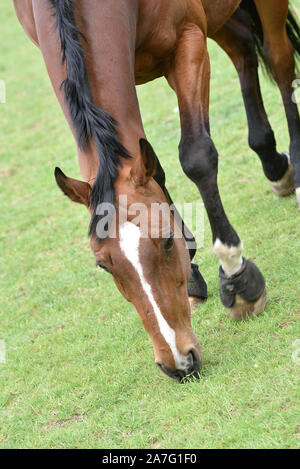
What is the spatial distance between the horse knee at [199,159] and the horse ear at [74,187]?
2.69 feet

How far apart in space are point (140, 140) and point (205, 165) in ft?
2.72

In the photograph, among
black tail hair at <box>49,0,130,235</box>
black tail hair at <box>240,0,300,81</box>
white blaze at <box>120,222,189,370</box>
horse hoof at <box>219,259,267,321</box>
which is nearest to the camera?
white blaze at <box>120,222,189,370</box>

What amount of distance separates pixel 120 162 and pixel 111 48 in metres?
0.73

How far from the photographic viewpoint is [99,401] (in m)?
4.29

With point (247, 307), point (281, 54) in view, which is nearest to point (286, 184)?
point (281, 54)

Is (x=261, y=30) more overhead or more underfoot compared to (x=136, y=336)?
more overhead

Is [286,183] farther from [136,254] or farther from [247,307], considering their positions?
[136,254]

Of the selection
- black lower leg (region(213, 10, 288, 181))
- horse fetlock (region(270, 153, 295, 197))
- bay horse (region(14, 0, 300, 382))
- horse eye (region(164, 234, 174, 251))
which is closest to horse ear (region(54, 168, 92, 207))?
bay horse (region(14, 0, 300, 382))

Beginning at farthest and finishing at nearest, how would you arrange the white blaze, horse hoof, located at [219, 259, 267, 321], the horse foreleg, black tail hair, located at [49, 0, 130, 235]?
the horse foreleg, horse hoof, located at [219, 259, 267, 321], black tail hair, located at [49, 0, 130, 235], the white blaze

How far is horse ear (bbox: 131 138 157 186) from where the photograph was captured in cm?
353

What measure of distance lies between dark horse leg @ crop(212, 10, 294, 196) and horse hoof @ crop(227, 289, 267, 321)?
1.88m

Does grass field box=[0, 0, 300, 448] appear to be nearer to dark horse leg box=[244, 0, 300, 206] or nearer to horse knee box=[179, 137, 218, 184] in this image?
dark horse leg box=[244, 0, 300, 206]

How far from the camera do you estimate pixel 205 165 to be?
14.0 feet

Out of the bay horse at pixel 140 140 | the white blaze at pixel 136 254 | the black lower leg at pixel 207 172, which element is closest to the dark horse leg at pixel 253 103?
the bay horse at pixel 140 140
